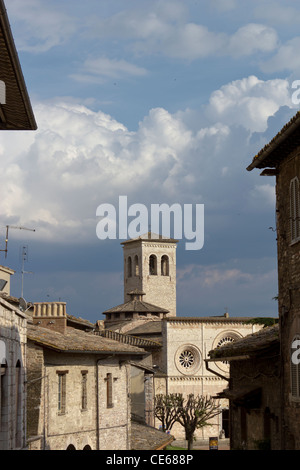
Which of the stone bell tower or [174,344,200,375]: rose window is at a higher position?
the stone bell tower

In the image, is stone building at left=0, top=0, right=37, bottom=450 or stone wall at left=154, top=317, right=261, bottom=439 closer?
stone building at left=0, top=0, right=37, bottom=450

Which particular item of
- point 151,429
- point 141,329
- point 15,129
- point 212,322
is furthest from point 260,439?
point 141,329

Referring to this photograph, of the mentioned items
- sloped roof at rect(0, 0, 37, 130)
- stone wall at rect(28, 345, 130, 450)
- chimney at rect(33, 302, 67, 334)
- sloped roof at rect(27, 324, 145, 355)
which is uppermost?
sloped roof at rect(0, 0, 37, 130)

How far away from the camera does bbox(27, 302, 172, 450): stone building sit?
2616 centimetres

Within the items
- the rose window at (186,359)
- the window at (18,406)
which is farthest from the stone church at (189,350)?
the window at (18,406)

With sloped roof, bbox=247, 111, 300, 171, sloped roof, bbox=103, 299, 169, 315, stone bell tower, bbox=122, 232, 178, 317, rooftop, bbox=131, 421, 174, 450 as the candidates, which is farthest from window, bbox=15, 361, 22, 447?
stone bell tower, bbox=122, 232, 178, 317

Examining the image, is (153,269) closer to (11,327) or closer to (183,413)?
(183,413)

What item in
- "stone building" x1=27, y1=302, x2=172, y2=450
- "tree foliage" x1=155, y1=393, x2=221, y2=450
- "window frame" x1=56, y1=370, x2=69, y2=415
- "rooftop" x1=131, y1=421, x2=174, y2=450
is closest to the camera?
"stone building" x1=27, y1=302, x2=172, y2=450

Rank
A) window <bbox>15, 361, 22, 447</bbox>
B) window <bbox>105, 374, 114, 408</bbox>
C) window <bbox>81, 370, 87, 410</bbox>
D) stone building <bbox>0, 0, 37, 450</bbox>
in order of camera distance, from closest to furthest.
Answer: stone building <bbox>0, 0, 37, 450</bbox>, window <bbox>15, 361, 22, 447</bbox>, window <bbox>81, 370, 87, 410</bbox>, window <bbox>105, 374, 114, 408</bbox>

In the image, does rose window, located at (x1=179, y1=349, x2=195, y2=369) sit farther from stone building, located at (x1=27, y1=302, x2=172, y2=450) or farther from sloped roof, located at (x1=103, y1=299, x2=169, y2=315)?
stone building, located at (x1=27, y1=302, x2=172, y2=450)

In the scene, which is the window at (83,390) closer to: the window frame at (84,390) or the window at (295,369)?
the window frame at (84,390)

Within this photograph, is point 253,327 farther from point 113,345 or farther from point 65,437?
point 65,437

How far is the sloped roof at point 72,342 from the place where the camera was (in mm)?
26547
